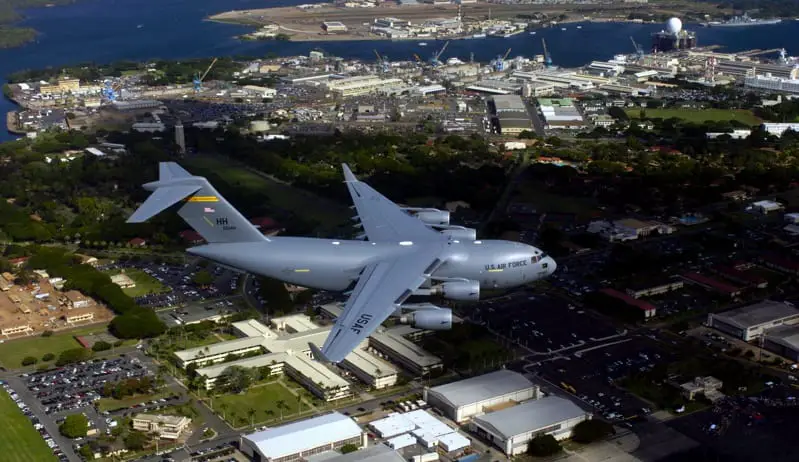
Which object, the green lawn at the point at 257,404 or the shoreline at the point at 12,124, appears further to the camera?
the shoreline at the point at 12,124

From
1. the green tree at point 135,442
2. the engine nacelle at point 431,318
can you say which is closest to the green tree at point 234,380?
the green tree at point 135,442

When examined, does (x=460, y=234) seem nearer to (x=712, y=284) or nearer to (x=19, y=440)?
(x=19, y=440)

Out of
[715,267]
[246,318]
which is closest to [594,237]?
[715,267]

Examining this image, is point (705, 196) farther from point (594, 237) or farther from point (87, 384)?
point (87, 384)

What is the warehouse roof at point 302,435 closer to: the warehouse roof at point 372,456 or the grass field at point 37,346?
the warehouse roof at point 372,456

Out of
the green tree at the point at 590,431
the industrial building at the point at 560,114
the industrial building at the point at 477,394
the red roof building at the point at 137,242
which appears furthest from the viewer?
the industrial building at the point at 560,114

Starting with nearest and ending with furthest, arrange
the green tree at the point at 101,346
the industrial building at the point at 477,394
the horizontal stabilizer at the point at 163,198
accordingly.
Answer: the horizontal stabilizer at the point at 163,198 → the industrial building at the point at 477,394 → the green tree at the point at 101,346

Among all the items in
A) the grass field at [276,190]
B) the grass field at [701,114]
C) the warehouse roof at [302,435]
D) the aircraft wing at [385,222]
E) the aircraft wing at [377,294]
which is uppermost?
the aircraft wing at [385,222]

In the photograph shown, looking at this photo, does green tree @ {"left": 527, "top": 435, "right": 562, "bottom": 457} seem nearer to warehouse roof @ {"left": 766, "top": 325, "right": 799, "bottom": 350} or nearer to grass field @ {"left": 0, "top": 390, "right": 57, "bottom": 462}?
warehouse roof @ {"left": 766, "top": 325, "right": 799, "bottom": 350}
